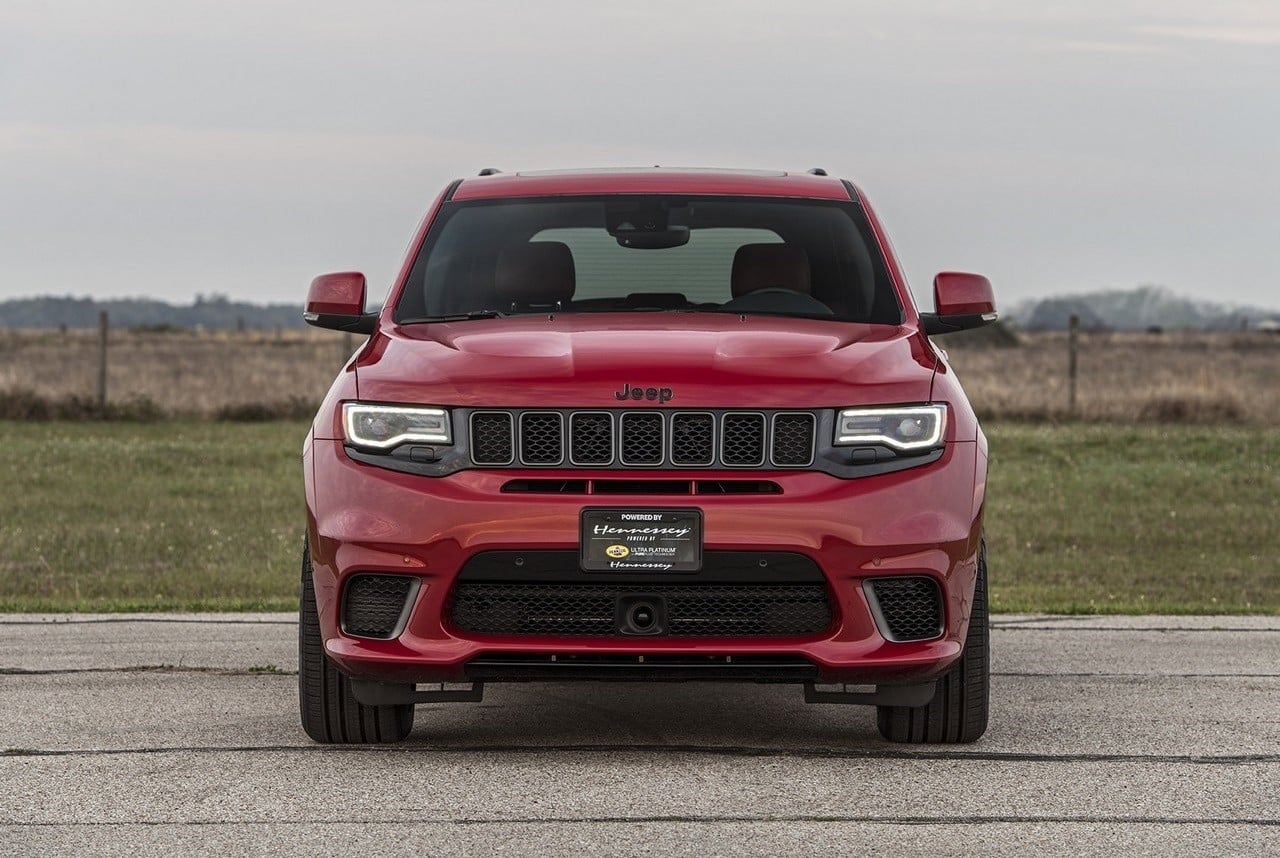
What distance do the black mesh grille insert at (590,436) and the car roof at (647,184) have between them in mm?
1844

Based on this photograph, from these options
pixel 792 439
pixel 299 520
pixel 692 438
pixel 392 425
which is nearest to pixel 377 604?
pixel 392 425

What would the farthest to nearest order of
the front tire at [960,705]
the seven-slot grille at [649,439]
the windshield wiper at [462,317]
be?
the windshield wiper at [462,317] → the front tire at [960,705] → the seven-slot grille at [649,439]

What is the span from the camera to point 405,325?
6656mm

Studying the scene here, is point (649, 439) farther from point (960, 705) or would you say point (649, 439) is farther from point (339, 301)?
point (339, 301)

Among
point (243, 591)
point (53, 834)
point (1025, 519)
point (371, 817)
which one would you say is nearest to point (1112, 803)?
point (371, 817)

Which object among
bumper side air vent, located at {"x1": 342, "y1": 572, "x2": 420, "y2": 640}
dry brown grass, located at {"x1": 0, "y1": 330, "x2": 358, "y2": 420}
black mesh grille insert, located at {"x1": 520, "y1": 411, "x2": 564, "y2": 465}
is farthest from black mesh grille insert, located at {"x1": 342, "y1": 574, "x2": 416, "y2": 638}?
dry brown grass, located at {"x1": 0, "y1": 330, "x2": 358, "y2": 420}

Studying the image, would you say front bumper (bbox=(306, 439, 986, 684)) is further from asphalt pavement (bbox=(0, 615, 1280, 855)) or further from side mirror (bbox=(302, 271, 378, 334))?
side mirror (bbox=(302, 271, 378, 334))

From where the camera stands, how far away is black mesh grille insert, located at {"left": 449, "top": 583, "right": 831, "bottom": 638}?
5.65 metres

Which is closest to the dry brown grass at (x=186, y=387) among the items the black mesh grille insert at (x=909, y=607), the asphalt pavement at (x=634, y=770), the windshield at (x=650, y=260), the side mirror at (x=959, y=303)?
the asphalt pavement at (x=634, y=770)

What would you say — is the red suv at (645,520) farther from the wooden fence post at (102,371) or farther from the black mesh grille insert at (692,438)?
the wooden fence post at (102,371)

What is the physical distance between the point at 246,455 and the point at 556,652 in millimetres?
15009

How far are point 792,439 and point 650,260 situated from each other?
1.93 meters

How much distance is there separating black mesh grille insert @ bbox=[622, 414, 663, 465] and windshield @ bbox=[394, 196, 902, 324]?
1.15m

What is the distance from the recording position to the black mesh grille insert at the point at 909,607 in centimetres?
573
